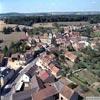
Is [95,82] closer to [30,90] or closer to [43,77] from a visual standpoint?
[43,77]

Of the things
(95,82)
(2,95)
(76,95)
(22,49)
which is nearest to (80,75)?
(95,82)

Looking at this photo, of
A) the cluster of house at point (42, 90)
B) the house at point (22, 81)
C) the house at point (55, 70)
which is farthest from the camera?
the house at point (55, 70)

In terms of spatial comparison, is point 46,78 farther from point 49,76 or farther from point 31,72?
point 31,72

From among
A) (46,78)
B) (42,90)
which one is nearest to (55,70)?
(46,78)

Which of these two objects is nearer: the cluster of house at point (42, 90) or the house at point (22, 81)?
the cluster of house at point (42, 90)

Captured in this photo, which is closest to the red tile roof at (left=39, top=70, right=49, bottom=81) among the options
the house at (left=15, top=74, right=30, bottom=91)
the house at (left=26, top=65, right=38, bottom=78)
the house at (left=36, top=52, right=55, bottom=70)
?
the house at (left=26, top=65, right=38, bottom=78)

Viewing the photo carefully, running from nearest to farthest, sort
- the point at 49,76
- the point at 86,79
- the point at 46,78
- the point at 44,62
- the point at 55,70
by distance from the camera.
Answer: the point at 46,78 → the point at 49,76 → the point at 86,79 → the point at 55,70 → the point at 44,62

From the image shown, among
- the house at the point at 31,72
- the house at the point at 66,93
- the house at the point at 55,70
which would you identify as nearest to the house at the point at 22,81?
the house at the point at 31,72

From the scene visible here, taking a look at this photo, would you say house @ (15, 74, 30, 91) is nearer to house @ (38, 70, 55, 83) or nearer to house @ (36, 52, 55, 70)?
house @ (38, 70, 55, 83)

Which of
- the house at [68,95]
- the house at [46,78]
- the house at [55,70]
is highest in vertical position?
the house at [68,95]

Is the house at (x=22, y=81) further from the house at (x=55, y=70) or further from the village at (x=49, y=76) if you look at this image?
the house at (x=55, y=70)

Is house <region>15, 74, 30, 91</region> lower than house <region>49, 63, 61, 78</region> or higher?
higher

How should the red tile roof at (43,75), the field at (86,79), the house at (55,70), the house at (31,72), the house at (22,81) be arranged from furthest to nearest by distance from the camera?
the house at (55,70), the house at (31,72), the red tile roof at (43,75), the field at (86,79), the house at (22,81)
